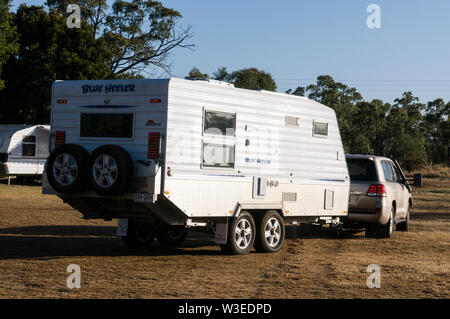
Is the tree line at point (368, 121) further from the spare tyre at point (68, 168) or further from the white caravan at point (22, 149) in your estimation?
the spare tyre at point (68, 168)

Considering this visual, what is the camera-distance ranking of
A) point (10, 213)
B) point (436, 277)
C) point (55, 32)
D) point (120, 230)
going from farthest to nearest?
1. point (55, 32)
2. point (10, 213)
3. point (120, 230)
4. point (436, 277)

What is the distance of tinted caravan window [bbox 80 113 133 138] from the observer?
38.3 ft

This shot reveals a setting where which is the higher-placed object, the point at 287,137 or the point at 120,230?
the point at 287,137

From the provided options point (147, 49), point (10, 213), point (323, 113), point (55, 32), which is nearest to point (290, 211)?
point (323, 113)

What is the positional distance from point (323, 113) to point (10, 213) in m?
10.1

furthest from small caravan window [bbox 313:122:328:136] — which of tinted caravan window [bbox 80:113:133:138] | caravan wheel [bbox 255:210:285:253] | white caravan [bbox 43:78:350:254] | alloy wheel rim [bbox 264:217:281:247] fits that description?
tinted caravan window [bbox 80:113:133:138]

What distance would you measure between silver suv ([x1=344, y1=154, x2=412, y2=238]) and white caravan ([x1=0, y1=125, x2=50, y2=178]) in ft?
65.6

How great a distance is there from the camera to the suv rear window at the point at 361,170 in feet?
51.3

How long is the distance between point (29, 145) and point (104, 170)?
22.8m

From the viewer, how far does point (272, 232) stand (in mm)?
13344

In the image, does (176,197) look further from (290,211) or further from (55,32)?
(55,32)

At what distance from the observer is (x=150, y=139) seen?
37.1 ft

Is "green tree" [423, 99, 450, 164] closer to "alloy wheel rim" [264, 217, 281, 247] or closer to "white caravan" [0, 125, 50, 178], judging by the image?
"white caravan" [0, 125, 50, 178]

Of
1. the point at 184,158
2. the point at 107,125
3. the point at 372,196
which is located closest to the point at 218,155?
the point at 184,158
